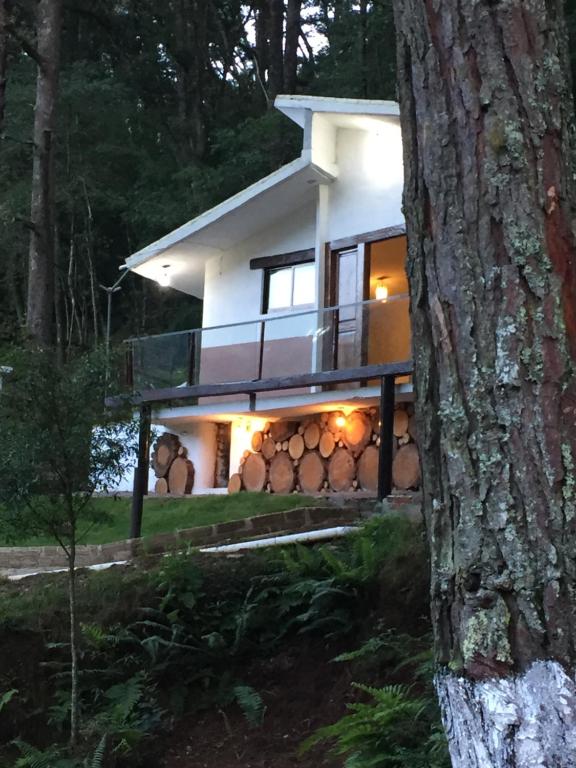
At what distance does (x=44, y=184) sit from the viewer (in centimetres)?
1945

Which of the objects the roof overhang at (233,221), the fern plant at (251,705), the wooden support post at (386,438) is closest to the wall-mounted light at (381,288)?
the roof overhang at (233,221)

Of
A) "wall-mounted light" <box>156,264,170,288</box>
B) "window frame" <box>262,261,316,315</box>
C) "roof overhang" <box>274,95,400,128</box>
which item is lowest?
"window frame" <box>262,261,316,315</box>

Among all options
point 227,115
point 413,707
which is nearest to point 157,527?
point 413,707

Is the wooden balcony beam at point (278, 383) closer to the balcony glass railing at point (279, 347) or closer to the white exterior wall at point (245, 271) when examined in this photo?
the balcony glass railing at point (279, 347)

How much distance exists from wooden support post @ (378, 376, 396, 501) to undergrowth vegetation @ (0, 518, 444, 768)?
2330 millimetres

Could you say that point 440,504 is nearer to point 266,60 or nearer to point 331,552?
point 331,552

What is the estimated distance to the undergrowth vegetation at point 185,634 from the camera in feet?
26.3

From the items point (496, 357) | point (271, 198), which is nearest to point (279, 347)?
point (271, 198)

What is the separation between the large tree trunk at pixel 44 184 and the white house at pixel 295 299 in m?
1.92

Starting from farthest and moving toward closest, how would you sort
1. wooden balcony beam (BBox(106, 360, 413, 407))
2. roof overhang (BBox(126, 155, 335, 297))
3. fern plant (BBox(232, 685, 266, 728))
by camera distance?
roof overhang (BBox(126, 155, 335, 297)) → wooden balcony beam (BBox(106, 360, 413, 407)) → fern plant (BBox(232, 685, 266, 728))

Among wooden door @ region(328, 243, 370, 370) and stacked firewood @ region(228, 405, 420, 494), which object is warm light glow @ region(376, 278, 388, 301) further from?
stacked firewood @ region(228, 405, 420, 494)

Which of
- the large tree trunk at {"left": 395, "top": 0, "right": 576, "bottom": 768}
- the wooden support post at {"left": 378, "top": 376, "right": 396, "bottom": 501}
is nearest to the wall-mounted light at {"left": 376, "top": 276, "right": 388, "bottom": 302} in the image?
the wooden support post at {"left": 378, "top": 376, "right": 396, "bottom": 501}

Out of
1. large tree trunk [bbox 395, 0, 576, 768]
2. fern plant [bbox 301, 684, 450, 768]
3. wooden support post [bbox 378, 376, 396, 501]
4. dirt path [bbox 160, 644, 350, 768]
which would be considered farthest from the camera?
wooden support post [bbox 378, 376, 396, 501]

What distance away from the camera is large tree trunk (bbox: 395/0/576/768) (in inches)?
112
